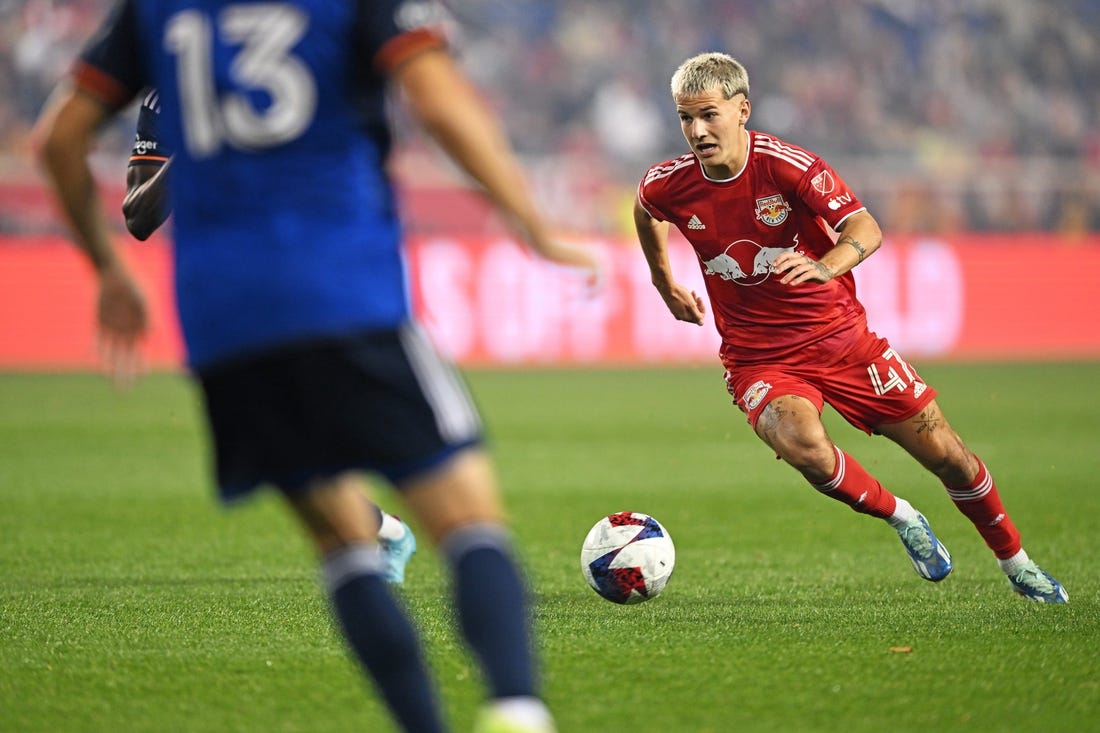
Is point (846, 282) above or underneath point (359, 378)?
underneath

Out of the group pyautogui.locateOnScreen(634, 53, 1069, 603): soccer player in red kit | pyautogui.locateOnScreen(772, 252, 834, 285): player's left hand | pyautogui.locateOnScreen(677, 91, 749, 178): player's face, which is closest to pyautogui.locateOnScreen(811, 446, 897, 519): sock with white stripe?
pyautogui.locateOnScreen(634, 53, 1069, 603): soccer player in red kit

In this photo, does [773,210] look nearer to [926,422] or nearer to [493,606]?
[926,422]

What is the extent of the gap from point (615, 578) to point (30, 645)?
212 cm

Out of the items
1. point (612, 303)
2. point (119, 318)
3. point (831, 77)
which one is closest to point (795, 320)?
point (119, 318)

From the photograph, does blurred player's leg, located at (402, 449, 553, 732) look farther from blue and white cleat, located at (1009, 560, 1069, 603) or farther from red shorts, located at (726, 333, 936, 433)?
blue and white cleat, located at (1009, 560, 1069, 603)

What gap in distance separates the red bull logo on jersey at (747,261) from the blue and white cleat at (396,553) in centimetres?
173

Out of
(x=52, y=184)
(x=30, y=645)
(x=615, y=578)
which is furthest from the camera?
(x=615, y=578)

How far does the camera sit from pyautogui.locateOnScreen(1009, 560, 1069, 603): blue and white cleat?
19.8 ft

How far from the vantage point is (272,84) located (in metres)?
3.05

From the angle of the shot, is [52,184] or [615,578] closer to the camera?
[52,184]

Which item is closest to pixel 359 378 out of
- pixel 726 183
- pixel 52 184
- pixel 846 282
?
pixel 52 184

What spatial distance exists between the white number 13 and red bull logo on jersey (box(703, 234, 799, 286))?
3448mm

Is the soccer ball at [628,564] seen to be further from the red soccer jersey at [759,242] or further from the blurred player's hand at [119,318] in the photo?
the blurred player's hand at [119,318]

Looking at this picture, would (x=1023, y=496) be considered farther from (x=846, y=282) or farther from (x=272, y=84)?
(x=272, y=84)
